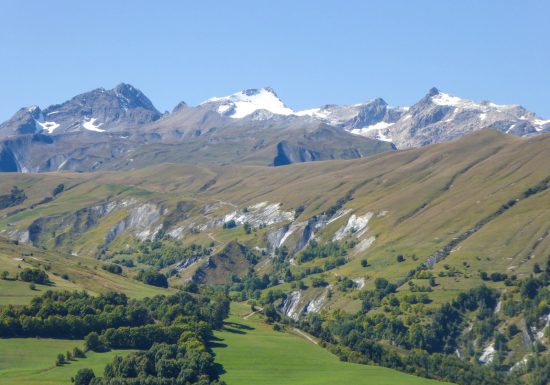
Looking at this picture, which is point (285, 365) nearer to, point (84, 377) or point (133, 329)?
point (133, 329)

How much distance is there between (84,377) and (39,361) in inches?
633

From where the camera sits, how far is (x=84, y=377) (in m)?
134

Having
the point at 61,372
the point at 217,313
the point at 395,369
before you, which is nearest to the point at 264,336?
the point at 217,313

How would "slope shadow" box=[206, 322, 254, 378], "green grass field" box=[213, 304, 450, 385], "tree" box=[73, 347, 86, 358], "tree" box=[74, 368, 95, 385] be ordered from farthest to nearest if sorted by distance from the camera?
1. "tree" box=[73, 347, 86, 358]
2. "slope shadow" box=[206, 322, 254, 378]
3. "green grass field" box=[213, 304, 450, 385]
4. "tree" box=[74, 368, 95, 385]

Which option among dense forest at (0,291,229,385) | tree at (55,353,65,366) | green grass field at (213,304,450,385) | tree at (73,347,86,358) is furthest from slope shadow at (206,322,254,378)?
tree at (55,353,65,366)

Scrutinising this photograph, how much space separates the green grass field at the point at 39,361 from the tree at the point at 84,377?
1.43 meters

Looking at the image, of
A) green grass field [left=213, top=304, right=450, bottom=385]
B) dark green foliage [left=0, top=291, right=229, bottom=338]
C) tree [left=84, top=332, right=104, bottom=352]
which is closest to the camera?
green grass field [left=213, top=304, right=450, bottom=385]

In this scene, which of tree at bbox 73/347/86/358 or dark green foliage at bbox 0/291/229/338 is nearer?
tree at bbox 73/347/86/358

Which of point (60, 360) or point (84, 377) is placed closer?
point (84, 377)

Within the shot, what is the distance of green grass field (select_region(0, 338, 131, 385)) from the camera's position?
13438cm

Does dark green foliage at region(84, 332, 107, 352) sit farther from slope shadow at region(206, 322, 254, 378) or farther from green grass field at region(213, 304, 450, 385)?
green grass field at region(213, 304, 450, 385)

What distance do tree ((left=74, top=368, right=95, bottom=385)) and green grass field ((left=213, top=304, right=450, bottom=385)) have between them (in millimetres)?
21427

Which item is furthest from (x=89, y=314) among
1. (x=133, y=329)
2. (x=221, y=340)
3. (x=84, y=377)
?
(x=84, y=377)

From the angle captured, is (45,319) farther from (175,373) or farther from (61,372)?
(175,373)
